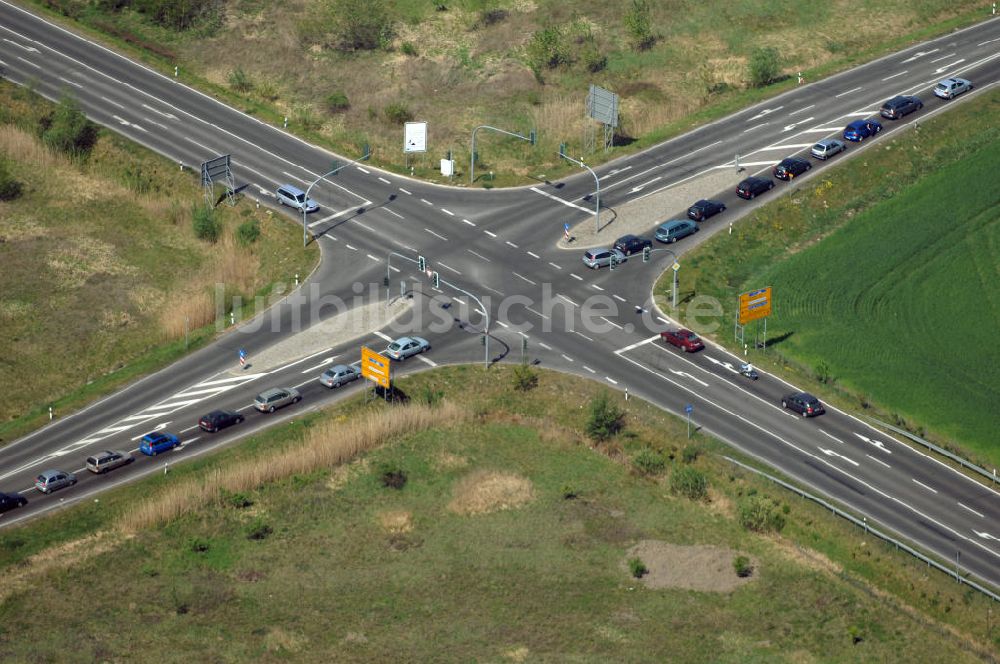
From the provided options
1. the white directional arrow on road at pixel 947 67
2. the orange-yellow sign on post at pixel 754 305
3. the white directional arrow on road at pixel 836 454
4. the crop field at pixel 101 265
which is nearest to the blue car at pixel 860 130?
the white directional arrow on road at pixel 947 67

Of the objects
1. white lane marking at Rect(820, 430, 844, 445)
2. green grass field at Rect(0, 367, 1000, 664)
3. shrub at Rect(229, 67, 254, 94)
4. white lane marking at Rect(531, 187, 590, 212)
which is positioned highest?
shrub at Rect(229, 67, 254, 94)

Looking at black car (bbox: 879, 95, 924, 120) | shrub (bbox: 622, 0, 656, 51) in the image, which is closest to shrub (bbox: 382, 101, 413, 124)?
shrub (bbox: 622, 0, 656, 51)

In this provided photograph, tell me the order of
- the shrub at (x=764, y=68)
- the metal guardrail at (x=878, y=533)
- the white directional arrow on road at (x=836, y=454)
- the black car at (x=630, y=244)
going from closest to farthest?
1. the metal guardrail at (x=878, y=533)
2. the white directional arrow on road at (x=836, y=454)
3. the black car at (x=630, y=244)
4. the shrub at (x=764, y=68)

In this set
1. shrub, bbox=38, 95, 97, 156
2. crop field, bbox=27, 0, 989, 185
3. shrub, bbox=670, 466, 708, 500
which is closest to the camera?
shrub, bbox=670, 466, 708, 500

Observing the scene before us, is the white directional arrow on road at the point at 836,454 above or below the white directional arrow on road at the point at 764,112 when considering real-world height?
below

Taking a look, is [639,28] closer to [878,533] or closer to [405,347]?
[405,347]

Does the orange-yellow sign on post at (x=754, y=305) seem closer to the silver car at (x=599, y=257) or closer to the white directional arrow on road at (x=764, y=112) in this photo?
the silver car at (x=599, y=257)

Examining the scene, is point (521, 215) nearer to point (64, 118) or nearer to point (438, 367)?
point (438, 367)

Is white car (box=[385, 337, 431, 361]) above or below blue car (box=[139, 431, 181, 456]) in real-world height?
above

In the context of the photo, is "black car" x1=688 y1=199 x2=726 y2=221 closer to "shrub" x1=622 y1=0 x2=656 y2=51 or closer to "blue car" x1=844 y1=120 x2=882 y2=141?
"blue car" x1=844 y1=120 x2=882 y2=141
